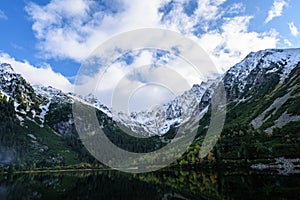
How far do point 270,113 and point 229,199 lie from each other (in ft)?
566

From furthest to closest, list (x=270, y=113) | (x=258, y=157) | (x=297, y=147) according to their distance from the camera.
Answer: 1. (x=270, y=113)
2. (x=258, y=157)
3. (x=297, y=147)

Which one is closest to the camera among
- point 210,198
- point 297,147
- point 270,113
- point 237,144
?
point 210,198

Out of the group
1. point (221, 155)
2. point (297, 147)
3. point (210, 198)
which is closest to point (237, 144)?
point (221, 155)

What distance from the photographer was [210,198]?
1524 inches

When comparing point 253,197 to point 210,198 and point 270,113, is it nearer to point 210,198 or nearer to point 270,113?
point 210,198

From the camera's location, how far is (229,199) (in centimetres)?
3556

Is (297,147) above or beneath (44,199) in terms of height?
above

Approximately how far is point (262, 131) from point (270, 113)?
116ft

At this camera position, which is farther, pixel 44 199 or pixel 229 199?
pixel 44 199

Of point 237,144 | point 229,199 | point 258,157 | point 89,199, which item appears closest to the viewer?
point 229,199

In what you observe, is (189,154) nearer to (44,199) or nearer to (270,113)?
(270,113)

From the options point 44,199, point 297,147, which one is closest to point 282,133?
point 297,147

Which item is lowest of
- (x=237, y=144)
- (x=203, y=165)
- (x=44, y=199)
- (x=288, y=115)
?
(x=44, y=199)

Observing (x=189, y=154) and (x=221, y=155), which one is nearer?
(x=221, y=155)
